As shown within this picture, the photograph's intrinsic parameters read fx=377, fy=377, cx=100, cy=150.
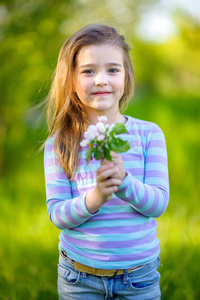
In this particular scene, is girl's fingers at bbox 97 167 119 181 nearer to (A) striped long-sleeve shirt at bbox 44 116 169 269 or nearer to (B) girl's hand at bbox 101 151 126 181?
(B) girl's hand at bbox 101 151 126 181

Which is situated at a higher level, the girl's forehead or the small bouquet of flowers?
the girl's forehead

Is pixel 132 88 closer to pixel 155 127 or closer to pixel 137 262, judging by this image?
pixel 155 127

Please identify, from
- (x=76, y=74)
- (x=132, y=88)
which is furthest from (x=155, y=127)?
(x=76, y=74)

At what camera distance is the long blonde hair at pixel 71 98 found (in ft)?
6.14

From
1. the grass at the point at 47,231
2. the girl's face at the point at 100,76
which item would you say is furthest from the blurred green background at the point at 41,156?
the girl's face at the point at 100,76

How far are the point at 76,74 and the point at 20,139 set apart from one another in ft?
14.6

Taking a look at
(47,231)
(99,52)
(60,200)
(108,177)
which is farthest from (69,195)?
(47,231)

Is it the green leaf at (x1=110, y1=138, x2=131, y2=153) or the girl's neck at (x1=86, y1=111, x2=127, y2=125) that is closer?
the green leaf at (x1=110, y1=138, x2=131, y2=153)

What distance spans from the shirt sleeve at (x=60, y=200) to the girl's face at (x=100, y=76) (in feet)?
1.06

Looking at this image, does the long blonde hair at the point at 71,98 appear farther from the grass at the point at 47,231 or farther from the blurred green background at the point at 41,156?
the grass at the point at 47,231

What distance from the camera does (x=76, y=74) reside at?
1942mm

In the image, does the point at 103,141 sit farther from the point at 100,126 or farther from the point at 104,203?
the point at 104,203

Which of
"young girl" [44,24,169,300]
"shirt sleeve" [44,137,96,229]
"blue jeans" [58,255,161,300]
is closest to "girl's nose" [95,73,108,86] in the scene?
"young girl" [44,24,169,300]

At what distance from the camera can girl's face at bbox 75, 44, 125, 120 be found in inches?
71.5
